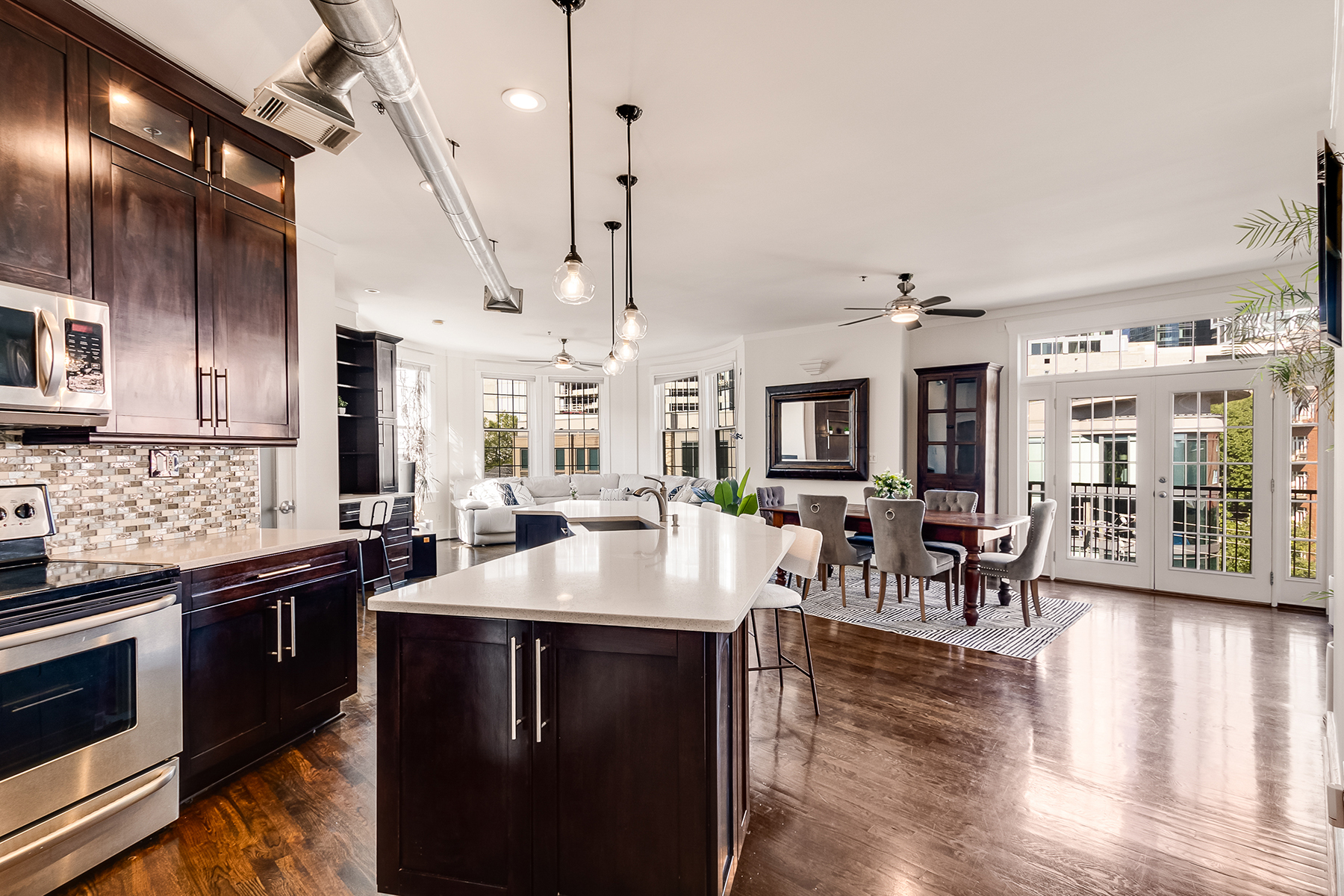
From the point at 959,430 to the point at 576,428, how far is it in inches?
229

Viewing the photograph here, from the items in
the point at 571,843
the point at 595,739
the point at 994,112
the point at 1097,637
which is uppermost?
the point at 994,112

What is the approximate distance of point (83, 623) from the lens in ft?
5.84

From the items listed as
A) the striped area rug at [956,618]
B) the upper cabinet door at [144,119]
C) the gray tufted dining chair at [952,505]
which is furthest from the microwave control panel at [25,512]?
the gray tufted dining chair at [952,505]

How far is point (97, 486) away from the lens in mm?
2469

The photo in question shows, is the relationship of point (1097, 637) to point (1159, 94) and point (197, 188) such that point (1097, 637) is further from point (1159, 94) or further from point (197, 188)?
point (197, 188)

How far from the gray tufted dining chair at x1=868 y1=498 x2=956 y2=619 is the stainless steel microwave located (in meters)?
4.42

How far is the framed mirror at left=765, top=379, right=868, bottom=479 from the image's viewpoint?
267 inches

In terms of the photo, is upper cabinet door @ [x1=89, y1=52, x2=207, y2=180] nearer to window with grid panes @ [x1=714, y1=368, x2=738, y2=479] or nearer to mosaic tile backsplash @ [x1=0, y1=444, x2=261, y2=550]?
mosaic tile backsplash @ [x1=0, y1=444, x2=261, y2=550]

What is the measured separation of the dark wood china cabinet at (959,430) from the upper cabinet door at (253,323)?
5868mm

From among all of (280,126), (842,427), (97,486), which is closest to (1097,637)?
(842,427)

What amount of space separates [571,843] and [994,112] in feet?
10.6

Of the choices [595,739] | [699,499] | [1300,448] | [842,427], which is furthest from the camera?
[699,499]

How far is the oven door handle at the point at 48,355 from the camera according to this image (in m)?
1.92

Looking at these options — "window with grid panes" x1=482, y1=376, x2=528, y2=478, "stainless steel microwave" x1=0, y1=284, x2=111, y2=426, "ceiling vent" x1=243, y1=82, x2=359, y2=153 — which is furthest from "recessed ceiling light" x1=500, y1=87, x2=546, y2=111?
"window with grid panes" x1=482, y1=376, x2=528, y2=478
